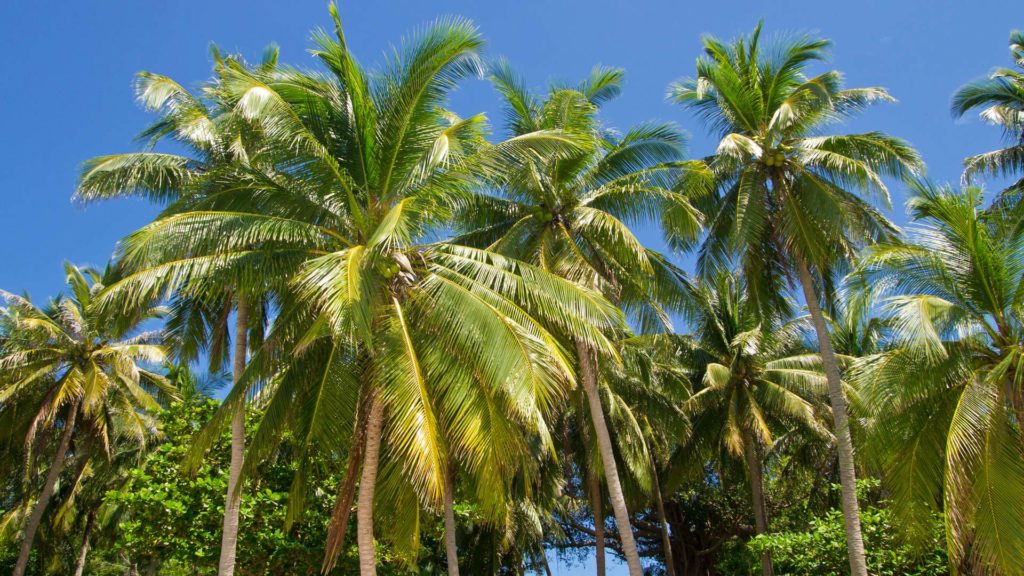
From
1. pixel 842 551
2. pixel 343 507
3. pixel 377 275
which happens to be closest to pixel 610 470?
pixel 842 551

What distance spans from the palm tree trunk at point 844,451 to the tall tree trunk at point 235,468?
9.12 metres

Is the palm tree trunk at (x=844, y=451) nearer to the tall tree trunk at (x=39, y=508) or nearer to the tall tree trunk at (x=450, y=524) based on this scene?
the tall tree trunk at (x=450, y=524)

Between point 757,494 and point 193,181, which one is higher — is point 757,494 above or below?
below

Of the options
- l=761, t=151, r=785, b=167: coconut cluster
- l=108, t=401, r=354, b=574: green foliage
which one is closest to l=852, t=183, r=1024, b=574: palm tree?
l=761, t=151, r=785, b=167: coconut cluster

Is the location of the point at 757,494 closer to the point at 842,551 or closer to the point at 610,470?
the point at 842,551

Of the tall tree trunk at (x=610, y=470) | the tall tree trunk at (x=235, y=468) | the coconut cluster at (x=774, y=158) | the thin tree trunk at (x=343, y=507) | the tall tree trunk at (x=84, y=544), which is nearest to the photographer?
the thin tree trunk at (x=343, y=507)

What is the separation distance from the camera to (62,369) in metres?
19.2

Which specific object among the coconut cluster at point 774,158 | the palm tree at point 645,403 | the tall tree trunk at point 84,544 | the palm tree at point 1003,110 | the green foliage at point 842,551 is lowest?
the green foliage at point 842,551

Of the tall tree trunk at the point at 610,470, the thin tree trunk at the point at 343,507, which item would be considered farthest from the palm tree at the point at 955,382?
the thin tree trunk at the point at 343,507

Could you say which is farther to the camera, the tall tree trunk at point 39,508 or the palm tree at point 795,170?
the tall tree trunk at point 39,508

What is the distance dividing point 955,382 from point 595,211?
6028 millimetres

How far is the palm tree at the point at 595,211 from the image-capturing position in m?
13.1

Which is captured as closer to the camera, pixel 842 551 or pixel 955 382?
pixel 955 382

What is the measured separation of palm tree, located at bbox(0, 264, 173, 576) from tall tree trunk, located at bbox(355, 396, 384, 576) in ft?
34.6
